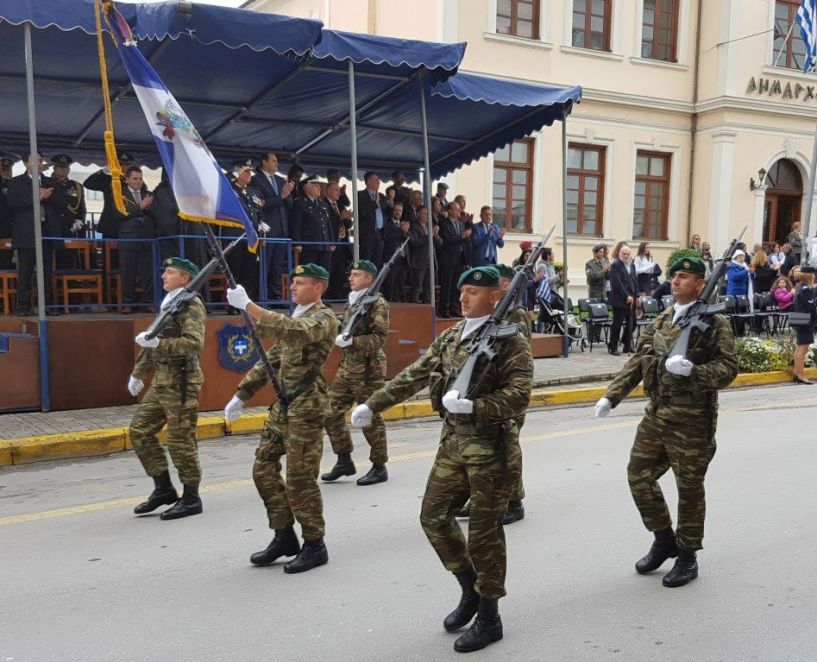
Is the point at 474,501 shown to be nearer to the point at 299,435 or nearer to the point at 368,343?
the point at 299,435

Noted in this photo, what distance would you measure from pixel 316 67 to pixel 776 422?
708 centimetres

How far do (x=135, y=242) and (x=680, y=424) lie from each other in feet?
25.1

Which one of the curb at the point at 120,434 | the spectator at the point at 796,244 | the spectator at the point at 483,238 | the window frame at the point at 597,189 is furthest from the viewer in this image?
the window frame at the point at 597,189

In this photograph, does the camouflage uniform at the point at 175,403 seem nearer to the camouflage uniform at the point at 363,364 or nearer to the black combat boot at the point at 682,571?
the camouflage uniform at the point at 363,364

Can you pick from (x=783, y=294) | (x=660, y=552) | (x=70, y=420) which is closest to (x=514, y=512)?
(x=660, y=552)

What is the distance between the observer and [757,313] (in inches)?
697

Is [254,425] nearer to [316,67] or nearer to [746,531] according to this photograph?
[316,67]

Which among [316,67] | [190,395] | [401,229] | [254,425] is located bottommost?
[254,425]

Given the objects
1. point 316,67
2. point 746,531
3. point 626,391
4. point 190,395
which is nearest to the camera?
point 626,391

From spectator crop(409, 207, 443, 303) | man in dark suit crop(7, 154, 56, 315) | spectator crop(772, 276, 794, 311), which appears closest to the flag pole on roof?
man in dark suit crop(7, 154, 56, 315)

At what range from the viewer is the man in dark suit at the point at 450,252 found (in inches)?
542

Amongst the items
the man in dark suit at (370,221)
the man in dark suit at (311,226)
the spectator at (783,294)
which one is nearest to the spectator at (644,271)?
the spectator at (783,294)

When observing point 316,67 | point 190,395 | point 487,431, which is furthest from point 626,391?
point 316,67

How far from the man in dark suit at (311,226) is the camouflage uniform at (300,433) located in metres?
6.56
